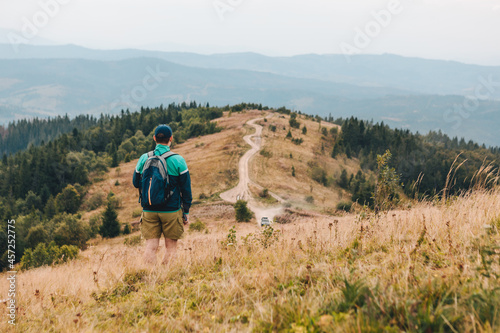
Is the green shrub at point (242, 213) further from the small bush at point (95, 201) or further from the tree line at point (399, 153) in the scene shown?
the tree line at point (399, 153)

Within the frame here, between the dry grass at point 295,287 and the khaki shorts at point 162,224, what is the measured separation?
0.52 m

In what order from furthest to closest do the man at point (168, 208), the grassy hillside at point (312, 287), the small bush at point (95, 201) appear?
the small bush at point (95, 201) < the man at point (168, 208) < the grassy hillside at point (312, 287)

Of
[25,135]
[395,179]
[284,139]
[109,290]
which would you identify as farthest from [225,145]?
[25,135]

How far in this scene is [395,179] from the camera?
33.9 feet

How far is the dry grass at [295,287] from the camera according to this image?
2.62 metres

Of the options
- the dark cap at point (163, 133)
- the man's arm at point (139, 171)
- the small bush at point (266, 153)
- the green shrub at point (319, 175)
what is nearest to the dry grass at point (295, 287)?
the man's arm at point (139, 171)

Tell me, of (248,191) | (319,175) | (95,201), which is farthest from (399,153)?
(95,201)

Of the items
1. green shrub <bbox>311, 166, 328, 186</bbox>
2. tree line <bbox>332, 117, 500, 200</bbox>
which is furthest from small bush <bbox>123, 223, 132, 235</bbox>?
tree line <bbox>332, 117, 500, 200</bbox>

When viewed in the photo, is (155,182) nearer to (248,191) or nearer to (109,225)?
(109,225)

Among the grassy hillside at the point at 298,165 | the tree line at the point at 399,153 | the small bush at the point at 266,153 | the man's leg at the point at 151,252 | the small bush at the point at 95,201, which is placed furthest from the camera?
the tree line at the point at 399,153

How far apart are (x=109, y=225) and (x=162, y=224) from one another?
34.4 metres

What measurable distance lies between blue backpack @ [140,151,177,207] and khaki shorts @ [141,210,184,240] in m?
0.31

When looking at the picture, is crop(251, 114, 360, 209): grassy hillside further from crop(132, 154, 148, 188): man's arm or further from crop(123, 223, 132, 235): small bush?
crop(132, 154, 148, 188): man's arm

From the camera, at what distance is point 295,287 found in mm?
3490
